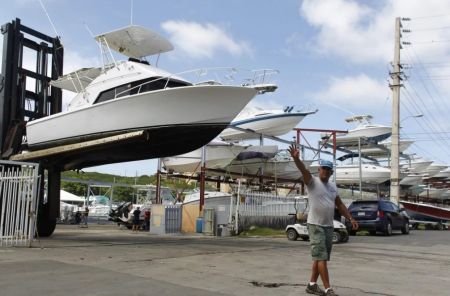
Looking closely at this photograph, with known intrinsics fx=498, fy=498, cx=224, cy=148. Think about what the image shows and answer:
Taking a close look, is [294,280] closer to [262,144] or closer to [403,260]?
[403,260]

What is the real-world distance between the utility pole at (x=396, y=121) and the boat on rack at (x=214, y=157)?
940cm

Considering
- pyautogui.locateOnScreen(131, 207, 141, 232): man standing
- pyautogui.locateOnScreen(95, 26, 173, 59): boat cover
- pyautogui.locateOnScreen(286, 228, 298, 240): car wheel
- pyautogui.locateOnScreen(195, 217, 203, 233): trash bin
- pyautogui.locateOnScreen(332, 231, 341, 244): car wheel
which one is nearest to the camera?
pyautogui.locateOnScreen(95, 26, 173, 59): boat cover

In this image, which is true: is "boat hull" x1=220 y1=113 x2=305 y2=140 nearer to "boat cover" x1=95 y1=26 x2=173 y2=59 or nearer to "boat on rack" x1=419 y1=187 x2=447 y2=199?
"boat cover" x1=95 y1=26 x2=173 y2=59

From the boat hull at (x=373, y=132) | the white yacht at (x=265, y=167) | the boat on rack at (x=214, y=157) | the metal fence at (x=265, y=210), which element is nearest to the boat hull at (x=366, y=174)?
the boat hull at (x=373, y=132)

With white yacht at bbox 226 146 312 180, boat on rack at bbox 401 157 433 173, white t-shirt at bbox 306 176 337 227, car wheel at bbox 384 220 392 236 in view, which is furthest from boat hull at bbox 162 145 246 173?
boat on rack at bbox 401 157 433 173

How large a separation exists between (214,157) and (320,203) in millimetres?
25478

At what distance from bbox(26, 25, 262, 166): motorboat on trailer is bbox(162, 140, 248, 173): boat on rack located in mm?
15064

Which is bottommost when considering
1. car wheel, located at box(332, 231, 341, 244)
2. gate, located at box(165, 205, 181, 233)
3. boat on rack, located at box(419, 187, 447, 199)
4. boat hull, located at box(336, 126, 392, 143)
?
car wheel, located at box(332, 231, 341, 244)

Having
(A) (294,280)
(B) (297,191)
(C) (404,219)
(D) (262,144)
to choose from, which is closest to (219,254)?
(A) (294,280)

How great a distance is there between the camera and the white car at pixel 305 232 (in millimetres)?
16359

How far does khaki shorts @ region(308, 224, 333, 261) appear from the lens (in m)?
6.08

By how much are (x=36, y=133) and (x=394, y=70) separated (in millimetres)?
23731

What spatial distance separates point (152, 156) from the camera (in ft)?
53.1

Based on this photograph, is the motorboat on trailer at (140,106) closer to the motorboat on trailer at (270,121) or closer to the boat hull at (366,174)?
the motorboat on trailer at (270,121)
